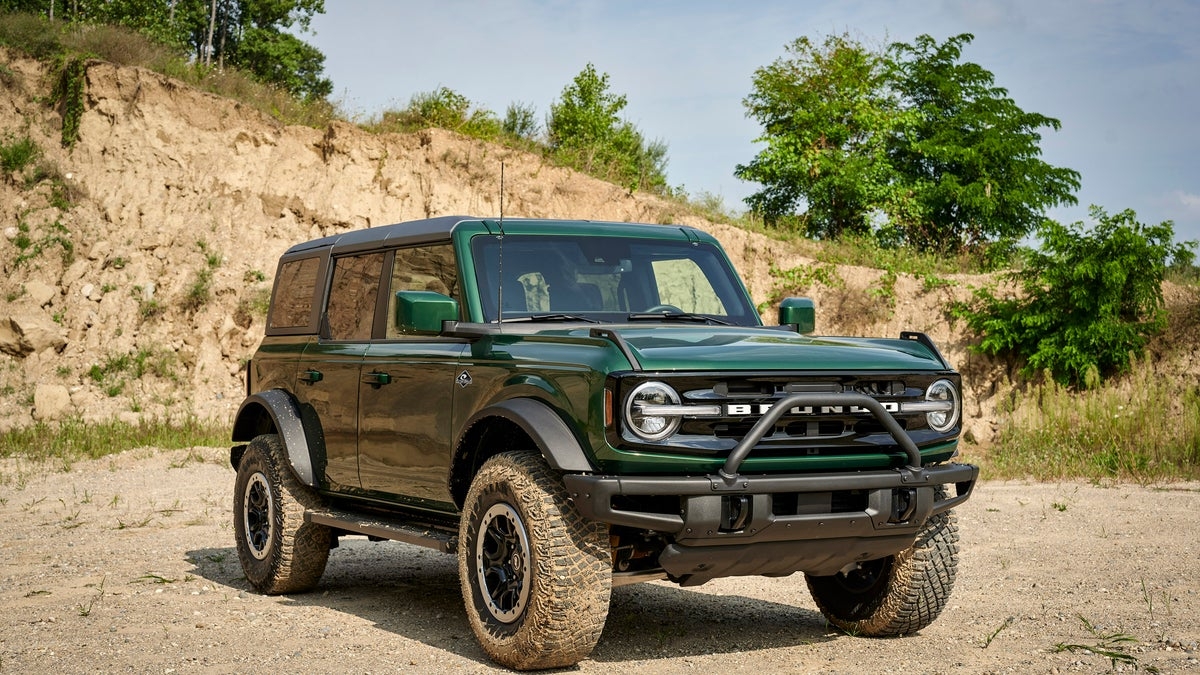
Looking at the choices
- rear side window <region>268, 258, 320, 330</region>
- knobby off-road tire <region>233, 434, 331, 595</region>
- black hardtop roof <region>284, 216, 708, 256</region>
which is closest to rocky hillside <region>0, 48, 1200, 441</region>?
rear side window <region>268, 258, 320, 330</region>

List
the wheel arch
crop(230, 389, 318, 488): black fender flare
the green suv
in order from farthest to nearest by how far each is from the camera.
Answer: crop(230, 389, 318, 488): black fender flare
the wheel arch
the green suv

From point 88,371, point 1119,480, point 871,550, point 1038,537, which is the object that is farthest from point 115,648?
point 88,371

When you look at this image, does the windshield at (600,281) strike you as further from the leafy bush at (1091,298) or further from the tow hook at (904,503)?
the leafy bush at (1091,298)

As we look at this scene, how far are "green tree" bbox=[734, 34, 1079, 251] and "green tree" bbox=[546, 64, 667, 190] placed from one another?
11.1 feet

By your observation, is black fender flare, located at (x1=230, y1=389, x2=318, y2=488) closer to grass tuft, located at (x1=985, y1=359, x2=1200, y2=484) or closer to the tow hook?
the tow hook

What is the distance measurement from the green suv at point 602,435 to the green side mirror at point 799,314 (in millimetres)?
14

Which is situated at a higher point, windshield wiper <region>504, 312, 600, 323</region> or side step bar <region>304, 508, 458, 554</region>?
windshield wiper <region>504, 312, 600, 323</region>

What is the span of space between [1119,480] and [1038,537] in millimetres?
4427

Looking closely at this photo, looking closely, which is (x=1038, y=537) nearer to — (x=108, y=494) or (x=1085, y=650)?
(x=1085, y=650)

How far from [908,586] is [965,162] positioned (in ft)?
81.9

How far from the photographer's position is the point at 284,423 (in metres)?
8.23

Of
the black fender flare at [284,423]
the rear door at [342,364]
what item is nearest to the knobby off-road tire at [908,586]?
the rear door at [342,364]

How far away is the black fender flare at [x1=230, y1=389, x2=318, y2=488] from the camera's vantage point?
805 centimetres

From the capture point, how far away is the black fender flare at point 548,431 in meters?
5.55
